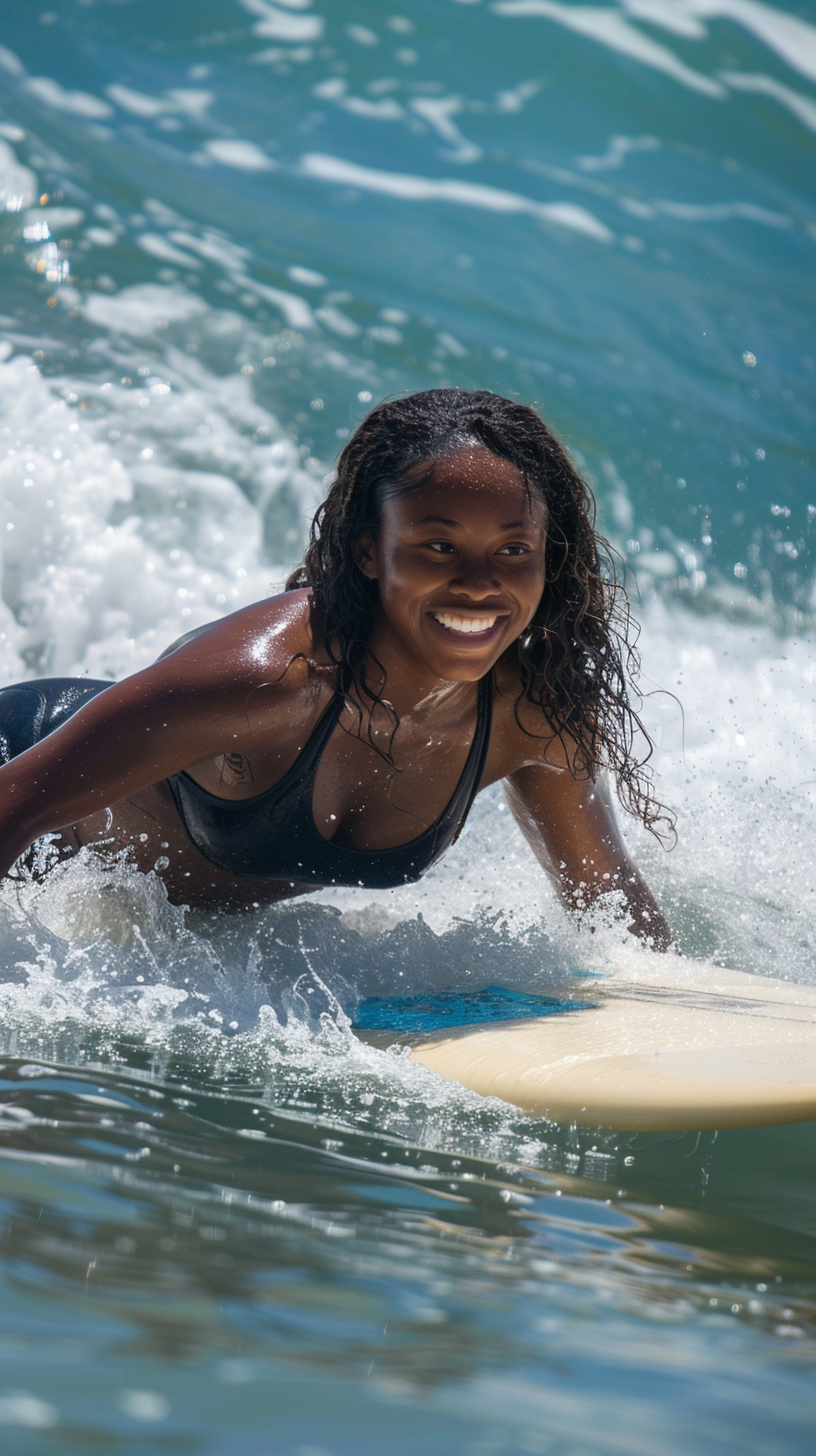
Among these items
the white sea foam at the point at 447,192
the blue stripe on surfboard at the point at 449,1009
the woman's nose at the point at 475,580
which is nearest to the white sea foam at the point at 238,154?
the white sea foam at the point at 447,192

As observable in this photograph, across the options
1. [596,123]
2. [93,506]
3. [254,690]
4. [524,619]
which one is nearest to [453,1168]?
[254,690]

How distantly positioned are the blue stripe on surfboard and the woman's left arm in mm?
379

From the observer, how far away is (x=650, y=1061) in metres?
2.12

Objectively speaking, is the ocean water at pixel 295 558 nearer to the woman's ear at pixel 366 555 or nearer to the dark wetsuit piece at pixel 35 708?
the dark wetsuit piece at pixel 35 708

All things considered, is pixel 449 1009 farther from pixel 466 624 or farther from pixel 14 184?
pixel 14 184

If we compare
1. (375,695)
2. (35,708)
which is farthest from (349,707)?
(35,708)

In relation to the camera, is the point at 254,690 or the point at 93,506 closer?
the point at 254,690

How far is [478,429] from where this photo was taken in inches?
91.6

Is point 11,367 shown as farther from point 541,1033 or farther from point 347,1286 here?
point 347,1286

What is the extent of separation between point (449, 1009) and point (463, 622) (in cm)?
83

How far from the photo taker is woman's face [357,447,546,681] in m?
2.27

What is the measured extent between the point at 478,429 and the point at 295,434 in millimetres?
4889

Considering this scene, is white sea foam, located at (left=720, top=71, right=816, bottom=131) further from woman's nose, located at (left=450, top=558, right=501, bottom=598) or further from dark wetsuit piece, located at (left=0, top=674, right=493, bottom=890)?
woman's nose, located at (left=450, top=558, right=501, bottom=598)

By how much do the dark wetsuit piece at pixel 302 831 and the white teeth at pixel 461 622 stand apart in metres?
0.25
